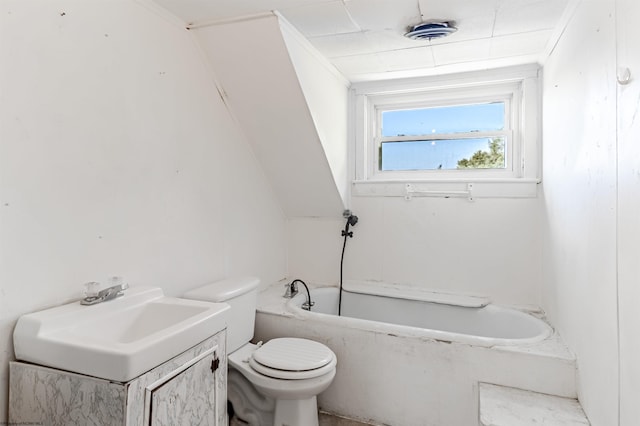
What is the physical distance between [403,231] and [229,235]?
49.9 inches

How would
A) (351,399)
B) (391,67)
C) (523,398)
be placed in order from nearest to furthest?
1. (523,398)
2. (351,399)
3. (391,67)

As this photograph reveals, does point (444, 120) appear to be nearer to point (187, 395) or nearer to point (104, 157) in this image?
point (104, 157)

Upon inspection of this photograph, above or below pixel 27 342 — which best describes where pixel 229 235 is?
above

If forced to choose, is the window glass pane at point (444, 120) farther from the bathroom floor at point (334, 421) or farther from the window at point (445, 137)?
the bathroom floor at point (334, 421)

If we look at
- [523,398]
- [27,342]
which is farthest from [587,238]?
[27,342]

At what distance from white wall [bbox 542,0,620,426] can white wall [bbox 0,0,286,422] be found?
1803 mm

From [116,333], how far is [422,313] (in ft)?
6.27

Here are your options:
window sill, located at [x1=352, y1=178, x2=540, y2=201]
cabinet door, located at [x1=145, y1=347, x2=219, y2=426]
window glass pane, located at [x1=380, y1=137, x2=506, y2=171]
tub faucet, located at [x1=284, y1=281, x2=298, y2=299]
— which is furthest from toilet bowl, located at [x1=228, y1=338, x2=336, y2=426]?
window glass pane, located at [x1=380, y1=137, x2=506, y2=171]

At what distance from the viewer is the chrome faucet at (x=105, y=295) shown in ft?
4.29

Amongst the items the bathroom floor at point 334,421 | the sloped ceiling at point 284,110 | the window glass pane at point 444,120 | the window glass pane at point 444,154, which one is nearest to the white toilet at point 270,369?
the bathroom floor at point 334,421

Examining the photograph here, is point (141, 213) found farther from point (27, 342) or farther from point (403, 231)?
point (403, 231)

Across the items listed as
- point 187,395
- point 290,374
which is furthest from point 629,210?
point 187,395

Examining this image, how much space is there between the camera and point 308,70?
214 centimetres

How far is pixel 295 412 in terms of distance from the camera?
5.66 ft
